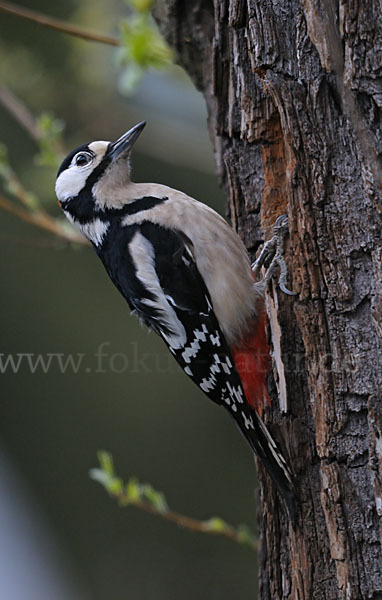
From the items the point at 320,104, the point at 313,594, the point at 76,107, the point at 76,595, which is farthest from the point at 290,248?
the point at 76,595

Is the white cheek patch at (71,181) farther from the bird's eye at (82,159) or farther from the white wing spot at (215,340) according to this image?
the white wing spot at (215,340)

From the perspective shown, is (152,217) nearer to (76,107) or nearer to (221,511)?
(76,107)

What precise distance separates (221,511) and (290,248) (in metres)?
3.31

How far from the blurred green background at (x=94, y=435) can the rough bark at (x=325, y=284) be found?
108 inches

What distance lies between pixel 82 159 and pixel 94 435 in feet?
9.48

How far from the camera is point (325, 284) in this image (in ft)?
7.22

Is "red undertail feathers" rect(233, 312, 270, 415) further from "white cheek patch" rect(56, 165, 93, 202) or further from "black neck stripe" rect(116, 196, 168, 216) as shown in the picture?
"white cheek patch" rect(56, 165, 93, 202)

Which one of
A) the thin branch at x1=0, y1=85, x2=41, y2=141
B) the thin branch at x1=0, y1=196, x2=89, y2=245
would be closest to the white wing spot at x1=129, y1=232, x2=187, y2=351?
the thin branch at x1=0, y1=196, x2=89, y2=245

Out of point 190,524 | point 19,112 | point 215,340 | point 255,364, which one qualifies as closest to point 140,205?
Answer: point 215,340

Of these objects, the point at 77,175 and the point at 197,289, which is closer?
the point at 197,289

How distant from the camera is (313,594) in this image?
7.19 feet

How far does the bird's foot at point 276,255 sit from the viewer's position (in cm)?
246

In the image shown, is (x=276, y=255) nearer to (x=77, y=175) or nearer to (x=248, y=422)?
(x=248, y=422)

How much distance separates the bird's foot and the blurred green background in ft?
8.27
